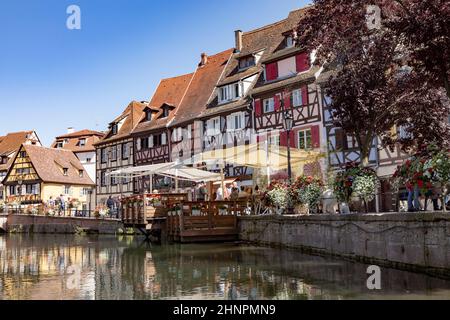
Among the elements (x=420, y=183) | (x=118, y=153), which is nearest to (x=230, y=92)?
(x=118, y=153)

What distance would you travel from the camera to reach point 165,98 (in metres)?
42.2

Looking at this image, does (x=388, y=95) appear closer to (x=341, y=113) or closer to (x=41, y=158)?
(x=341, y=113)

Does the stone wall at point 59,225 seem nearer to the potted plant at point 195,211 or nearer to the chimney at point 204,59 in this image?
the potted plant at point 195,211

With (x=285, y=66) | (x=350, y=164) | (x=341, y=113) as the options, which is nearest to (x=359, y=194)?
(x=350, y=164)

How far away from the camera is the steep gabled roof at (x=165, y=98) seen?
39.7 meters

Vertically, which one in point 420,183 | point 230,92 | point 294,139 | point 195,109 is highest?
point 230,92

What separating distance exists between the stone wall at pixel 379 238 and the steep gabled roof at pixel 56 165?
40.7 metres

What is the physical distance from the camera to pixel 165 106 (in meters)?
40.1

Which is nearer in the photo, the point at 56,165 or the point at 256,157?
the point at 256,157

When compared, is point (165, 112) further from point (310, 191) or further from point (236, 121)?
point (310, 191)

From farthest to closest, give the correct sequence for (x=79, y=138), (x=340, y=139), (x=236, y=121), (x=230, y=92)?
(x=79, y=138)
(x=230, y=92)
(x=236, y=121)
(x=340, y=139)

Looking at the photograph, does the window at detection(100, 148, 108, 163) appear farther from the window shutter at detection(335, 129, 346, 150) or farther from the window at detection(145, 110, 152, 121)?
the window shutter at detection(335, 129, 346, 150)

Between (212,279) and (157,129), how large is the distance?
30176mm
